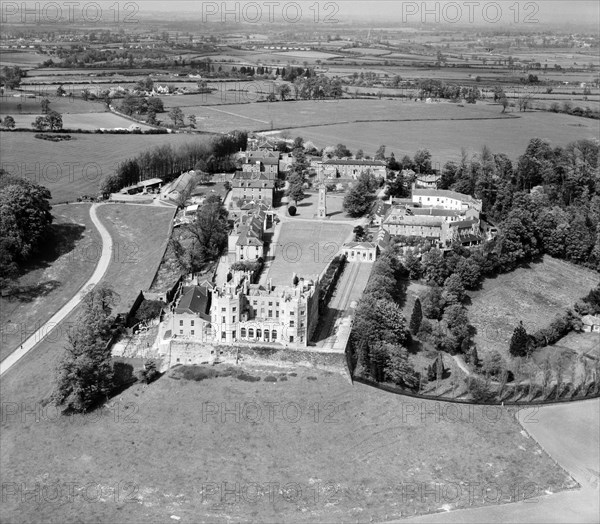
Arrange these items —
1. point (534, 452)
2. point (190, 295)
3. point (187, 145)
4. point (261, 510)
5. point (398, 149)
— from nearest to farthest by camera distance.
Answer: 1. point (261, 510)
2. point (534, 452)
3. point (190, 295)
4. point (187, 145)
5. point (398, 149)

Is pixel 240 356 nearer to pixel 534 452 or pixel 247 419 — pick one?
pixel 247 419

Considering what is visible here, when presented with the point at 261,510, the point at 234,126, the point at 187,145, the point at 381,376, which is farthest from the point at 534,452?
the point at 234,126

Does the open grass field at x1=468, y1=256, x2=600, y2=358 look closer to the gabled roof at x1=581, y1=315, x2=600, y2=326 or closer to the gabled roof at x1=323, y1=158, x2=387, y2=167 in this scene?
the gabled roof at x1=581, y1=315, x2=600, y2=326

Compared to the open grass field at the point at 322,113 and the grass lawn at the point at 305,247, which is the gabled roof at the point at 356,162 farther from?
the open grass field at the point at 322,113

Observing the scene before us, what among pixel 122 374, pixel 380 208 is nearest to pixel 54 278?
pixel 122 374

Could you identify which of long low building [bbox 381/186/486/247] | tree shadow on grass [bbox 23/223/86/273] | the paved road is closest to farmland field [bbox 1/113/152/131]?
tree shadow on grass [bbox 23/223/86/273]

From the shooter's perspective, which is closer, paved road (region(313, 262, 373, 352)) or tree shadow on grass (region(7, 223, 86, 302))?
paved road (region(313, 262, 373, 352))
